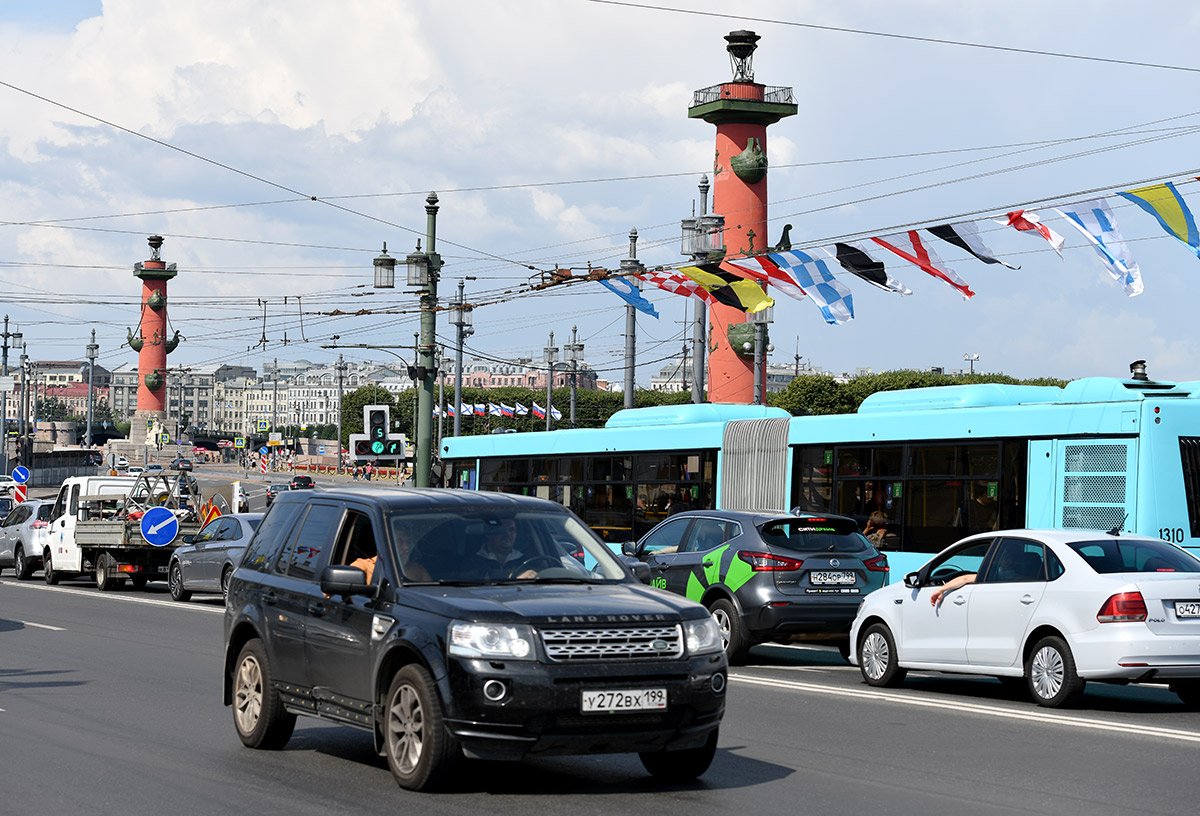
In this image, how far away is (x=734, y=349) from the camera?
51.2 meters

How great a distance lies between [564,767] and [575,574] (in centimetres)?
131

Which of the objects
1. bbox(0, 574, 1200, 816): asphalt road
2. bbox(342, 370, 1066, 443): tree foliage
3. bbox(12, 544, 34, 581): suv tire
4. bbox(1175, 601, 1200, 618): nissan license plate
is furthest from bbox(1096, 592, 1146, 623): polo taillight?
A: bbox(342, 370, 1066, 443): tree foliage

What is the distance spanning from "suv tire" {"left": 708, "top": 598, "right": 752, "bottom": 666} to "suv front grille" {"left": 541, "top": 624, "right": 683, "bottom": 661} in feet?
31.0

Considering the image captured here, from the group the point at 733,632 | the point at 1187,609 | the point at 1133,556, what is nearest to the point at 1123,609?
the point at 1187,609

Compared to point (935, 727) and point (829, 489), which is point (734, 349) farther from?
point (935, 727)

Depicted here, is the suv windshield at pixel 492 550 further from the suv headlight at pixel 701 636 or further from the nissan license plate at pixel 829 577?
the nissan license plate at pixel 829 577

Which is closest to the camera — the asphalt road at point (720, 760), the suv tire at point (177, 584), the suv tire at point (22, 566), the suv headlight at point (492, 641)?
the suv headlight at point (492, 641)

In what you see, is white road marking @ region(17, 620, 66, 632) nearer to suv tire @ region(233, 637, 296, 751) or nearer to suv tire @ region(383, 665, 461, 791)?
suv tire @ region(233, 637, 296, 751)

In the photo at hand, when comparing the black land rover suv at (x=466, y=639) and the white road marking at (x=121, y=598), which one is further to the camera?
the white road marking at (x=121, y=598)

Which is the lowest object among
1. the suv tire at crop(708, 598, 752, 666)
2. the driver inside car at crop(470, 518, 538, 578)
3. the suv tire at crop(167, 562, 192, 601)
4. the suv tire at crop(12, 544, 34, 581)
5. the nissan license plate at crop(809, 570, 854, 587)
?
the suv tire at crop(12, 544, 34, 581)

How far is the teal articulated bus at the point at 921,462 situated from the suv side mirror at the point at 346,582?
1103cm

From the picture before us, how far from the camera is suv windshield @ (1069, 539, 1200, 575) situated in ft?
46.2

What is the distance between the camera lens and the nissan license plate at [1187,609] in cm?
1373

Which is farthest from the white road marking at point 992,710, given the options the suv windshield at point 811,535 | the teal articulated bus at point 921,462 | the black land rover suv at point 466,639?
the teal articulated bus at point 921,462
